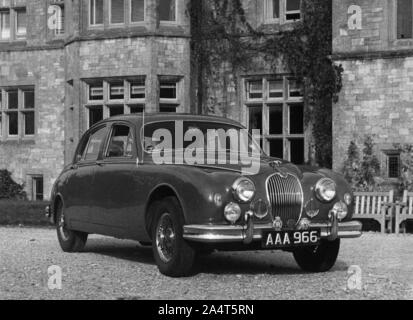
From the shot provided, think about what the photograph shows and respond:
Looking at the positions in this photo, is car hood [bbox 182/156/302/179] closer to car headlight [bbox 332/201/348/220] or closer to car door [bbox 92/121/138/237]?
car headlight [bbox 332/201/348/220]

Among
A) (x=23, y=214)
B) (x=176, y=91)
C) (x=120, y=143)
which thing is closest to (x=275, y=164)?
(x=120, y=143)

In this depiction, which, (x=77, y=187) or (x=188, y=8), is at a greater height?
(x=188, y=8)

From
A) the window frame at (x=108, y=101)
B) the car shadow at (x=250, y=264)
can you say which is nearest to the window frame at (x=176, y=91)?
the window frame at (x=108, y=101)

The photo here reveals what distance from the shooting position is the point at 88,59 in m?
19.4

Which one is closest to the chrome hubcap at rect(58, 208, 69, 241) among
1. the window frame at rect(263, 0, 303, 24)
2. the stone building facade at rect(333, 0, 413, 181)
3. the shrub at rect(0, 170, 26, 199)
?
the stone building facade at rect(333, 0, 413, 181)

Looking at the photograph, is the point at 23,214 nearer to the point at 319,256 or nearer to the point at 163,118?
the point at 163,118

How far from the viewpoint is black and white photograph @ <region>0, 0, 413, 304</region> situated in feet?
25.7

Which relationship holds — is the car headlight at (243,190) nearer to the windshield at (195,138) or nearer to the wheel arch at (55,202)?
the windshield at (195,138)

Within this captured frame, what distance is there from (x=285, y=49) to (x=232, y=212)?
37.0 feet

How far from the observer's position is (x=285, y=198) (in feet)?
26.6

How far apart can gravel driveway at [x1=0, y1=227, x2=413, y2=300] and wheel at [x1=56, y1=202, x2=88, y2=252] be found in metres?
0.15
